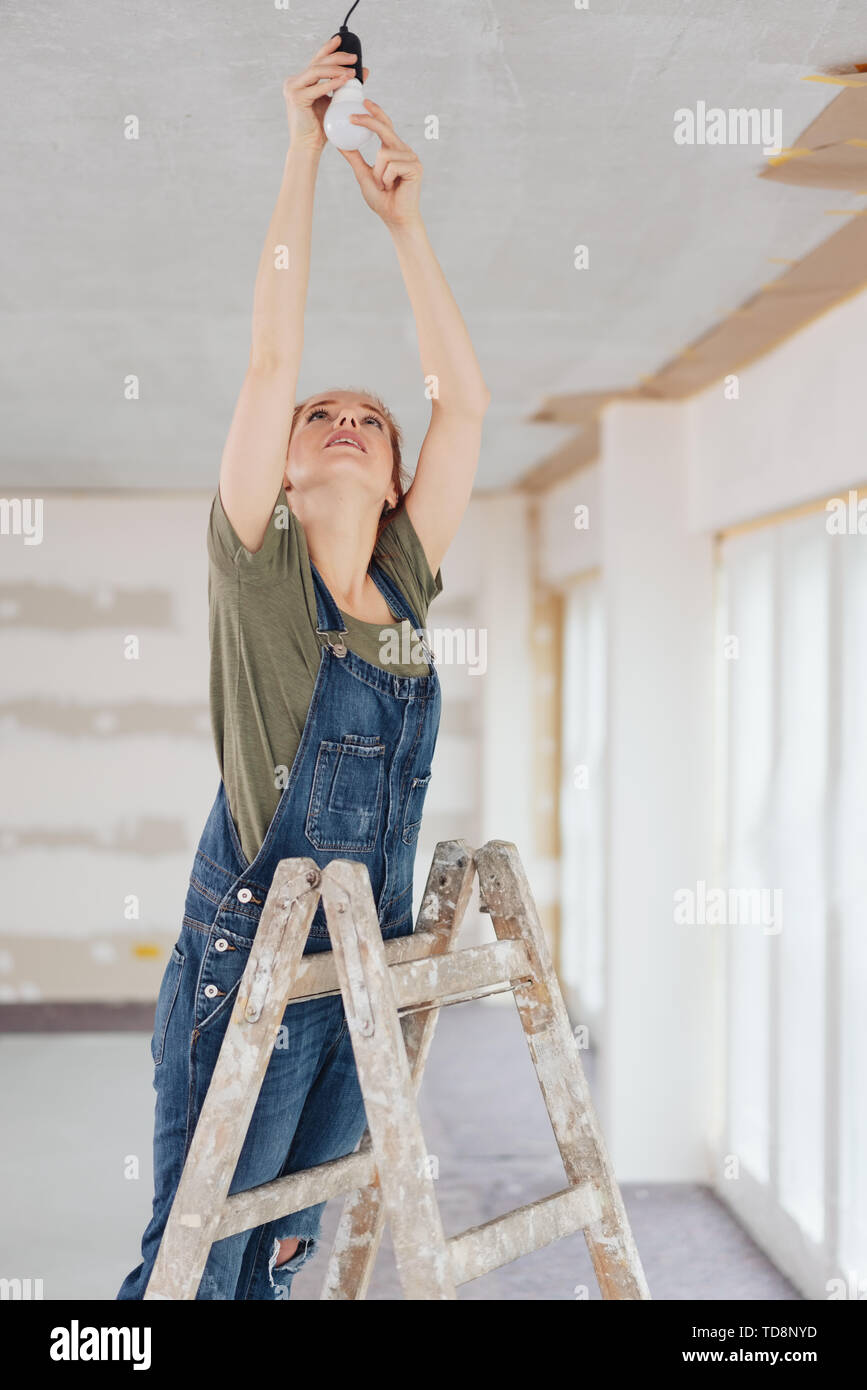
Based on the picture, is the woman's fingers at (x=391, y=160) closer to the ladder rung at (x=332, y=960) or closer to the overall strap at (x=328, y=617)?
the overall strap at (x=328, y=617)

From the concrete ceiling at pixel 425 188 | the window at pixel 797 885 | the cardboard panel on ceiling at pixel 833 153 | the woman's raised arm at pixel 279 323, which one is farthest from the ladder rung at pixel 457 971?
the window at pixel 797 885

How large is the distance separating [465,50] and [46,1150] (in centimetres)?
349

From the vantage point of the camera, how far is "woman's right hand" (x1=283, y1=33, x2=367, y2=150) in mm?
1477

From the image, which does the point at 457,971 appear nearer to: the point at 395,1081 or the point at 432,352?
the point at 395,1081

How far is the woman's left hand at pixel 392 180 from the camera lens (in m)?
1.59

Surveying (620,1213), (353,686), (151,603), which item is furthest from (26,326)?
(151,603)

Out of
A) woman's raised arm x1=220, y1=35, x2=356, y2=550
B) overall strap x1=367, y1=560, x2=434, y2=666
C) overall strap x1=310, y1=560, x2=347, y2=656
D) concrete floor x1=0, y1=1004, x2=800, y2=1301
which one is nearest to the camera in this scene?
woman's raised arm x1=220, y1=35, x2=356, y2=550

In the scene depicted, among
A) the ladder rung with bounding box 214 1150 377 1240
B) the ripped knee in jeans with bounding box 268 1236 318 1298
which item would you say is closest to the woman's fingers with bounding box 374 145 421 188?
the ladder rung with bounding box 214 1150 377 1240

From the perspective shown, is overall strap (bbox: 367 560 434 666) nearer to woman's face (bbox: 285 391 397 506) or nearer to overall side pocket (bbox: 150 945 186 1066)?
woman's face (bbox: 285 391 397 506)

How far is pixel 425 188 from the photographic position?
2.12m

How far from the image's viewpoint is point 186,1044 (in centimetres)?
153

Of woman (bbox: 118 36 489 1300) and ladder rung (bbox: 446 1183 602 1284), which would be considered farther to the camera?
woman (bbox: 118 36 489 1300)

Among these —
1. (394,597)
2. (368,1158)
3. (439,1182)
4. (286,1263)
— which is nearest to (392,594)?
(394,597)

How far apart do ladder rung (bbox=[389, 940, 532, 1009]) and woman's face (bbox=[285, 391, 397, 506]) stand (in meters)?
0.61
